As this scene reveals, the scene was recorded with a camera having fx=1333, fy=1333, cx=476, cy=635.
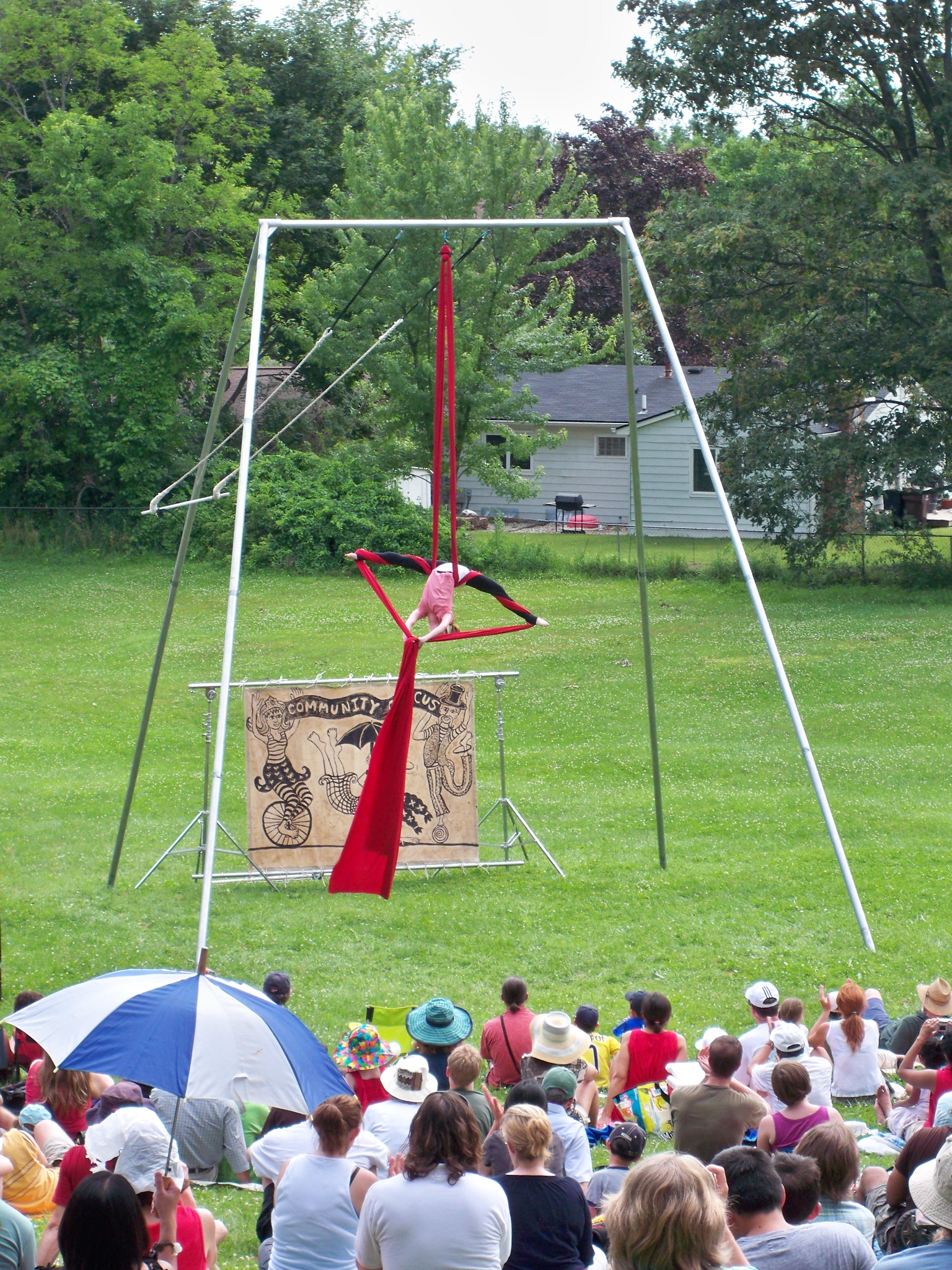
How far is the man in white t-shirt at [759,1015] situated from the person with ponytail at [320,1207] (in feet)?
9.25

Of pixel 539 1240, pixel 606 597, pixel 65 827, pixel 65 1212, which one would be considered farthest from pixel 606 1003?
pixel 606 597

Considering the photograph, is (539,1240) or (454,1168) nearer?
(454,1168)

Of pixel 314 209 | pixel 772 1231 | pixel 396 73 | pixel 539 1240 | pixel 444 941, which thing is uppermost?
pixel 396 73

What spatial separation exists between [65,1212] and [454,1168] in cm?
107

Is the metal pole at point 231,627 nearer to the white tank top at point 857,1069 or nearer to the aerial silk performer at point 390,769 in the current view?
the aerial silk performer at point 390,769

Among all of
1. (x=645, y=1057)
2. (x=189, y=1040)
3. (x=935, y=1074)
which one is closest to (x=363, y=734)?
(x=645, y=1057)

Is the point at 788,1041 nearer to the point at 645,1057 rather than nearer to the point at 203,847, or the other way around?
the point at 645,1057

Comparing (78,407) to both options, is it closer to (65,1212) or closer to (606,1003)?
(606,1003)

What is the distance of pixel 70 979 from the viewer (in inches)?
337

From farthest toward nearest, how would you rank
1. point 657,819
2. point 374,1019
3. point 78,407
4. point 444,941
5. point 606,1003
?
1. point 78,407
2. point 657,819
3. point 444,941
4. point 606,1003
5. point 374,1019

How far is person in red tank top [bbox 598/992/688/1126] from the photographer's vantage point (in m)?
6.52

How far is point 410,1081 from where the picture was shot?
5449 mm

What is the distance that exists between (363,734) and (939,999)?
5.66 m

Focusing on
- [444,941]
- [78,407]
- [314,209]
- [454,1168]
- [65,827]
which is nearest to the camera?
[454,1168]
